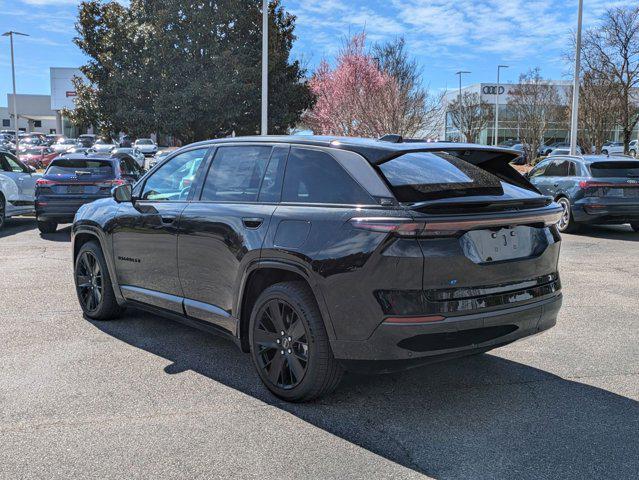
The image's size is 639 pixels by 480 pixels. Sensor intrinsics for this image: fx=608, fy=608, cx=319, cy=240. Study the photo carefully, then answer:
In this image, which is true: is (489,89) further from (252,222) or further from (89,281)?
(252,222)

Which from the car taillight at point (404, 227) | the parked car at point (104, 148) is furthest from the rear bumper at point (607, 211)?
the parked car at point (104, 148)

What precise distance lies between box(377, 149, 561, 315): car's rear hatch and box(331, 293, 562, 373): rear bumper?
81 millimetres

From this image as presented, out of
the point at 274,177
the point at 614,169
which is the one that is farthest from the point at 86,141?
the point at 274,177

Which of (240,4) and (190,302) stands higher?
(240,4)

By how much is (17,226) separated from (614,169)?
42.7 ft

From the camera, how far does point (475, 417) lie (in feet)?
12.3

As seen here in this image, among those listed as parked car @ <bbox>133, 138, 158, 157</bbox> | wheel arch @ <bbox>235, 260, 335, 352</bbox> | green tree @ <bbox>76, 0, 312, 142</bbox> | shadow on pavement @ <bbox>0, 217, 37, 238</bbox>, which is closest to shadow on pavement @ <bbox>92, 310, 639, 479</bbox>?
wheel arch @ <bbox>235, 260, 335, 352</bbox>

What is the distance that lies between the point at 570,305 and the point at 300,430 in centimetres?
416

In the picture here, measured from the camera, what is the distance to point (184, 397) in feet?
13.2

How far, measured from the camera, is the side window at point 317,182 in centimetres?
369

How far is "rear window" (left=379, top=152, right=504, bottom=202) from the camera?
359 cm

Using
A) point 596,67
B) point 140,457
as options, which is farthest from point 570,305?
point 596,67

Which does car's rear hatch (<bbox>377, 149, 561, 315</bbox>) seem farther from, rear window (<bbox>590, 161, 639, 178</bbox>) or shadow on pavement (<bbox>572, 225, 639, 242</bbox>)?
shadow on pavement (<bbox>572, 225, 639, 242</bbox>)

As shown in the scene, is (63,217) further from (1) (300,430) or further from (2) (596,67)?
(2) (596,67)
